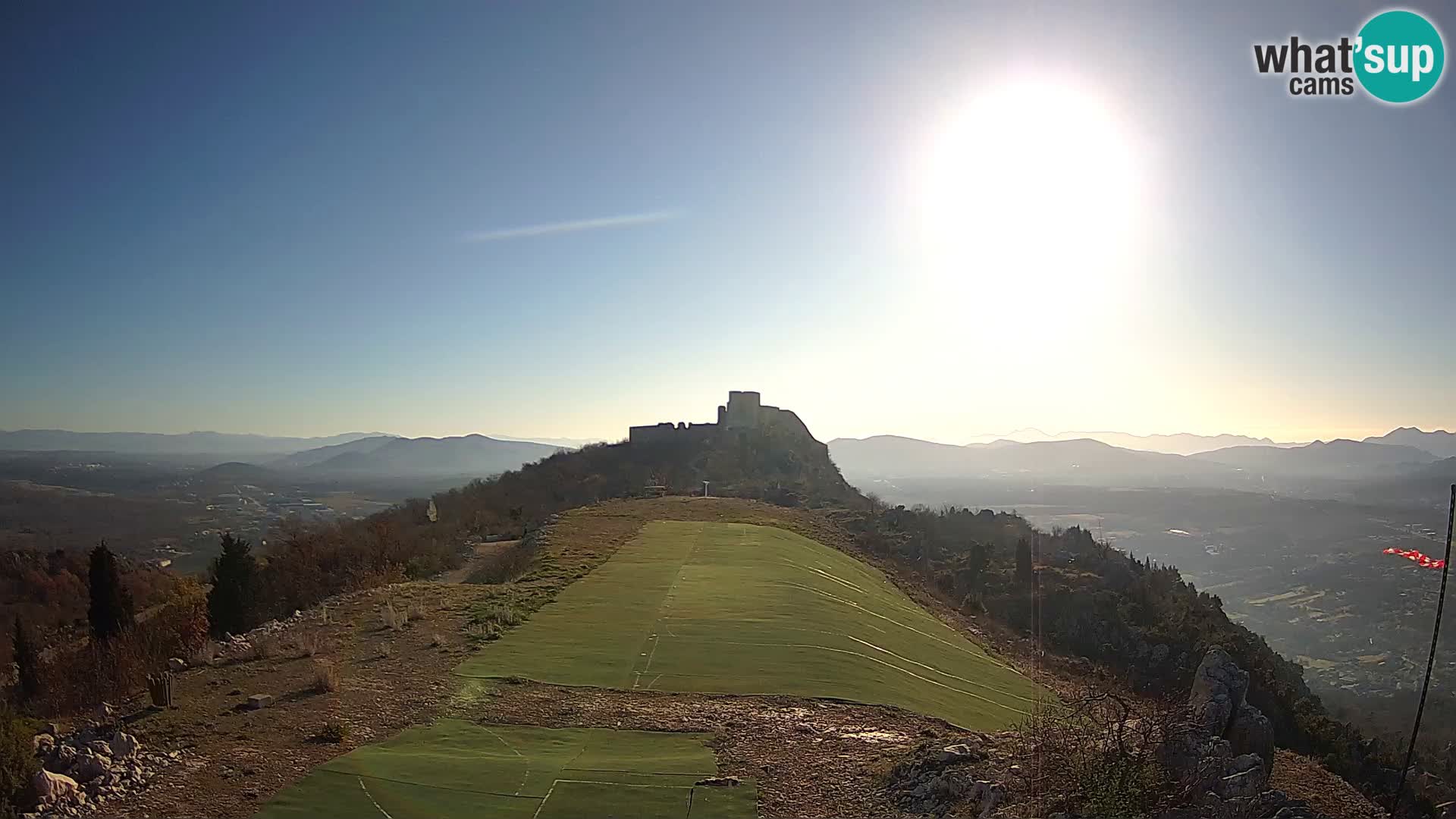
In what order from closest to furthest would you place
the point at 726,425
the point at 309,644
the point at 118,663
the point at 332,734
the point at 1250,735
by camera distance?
1. the point at 332,734
2. the point at 1250,735
3. the point at 118,663
4. the point at 309,644
5. the point at 726,425

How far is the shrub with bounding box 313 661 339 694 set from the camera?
8367mm

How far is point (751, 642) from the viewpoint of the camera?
10.4 metres

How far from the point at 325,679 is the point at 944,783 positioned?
682cm

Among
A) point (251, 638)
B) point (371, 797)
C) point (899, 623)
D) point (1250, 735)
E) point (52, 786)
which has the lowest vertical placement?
point (899, 623)

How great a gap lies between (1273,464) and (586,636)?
459 feet

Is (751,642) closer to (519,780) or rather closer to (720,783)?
(720,783)

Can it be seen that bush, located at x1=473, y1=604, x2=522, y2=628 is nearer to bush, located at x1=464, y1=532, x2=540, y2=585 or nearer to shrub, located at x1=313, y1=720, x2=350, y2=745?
bush, located at x1=464, y1=532, x2=540, y2=585

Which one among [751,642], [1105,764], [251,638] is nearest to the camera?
[1105,764]

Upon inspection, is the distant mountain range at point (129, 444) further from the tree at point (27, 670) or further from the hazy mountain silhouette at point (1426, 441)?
the hazy mountain silhouette at point (1426, 441)

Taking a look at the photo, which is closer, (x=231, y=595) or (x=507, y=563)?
(x=231, y=595)

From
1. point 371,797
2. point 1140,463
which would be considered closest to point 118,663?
point 371,797

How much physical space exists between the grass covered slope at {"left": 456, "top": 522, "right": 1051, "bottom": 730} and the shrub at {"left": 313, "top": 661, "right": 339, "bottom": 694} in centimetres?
145

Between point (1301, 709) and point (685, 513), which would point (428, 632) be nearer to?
point (685, 513)

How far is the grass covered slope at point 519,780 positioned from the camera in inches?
222
